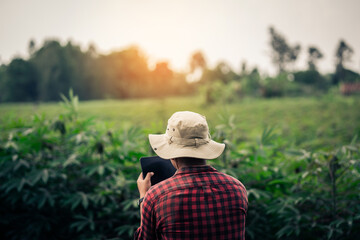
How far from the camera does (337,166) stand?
222cm

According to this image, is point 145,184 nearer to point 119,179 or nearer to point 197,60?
point 119,179

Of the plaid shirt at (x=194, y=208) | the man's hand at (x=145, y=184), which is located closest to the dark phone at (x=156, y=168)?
the man's hand at (x=145, y=184)

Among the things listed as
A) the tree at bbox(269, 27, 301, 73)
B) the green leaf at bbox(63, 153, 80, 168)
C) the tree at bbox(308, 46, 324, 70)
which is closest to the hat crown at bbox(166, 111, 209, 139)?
the green leaf at bbox(63, 153, 80, 168)

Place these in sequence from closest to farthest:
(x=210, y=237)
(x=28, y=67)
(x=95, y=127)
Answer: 1. (x=210, y=237)
2. (x=95, y=127)
3. (x=28, y=67)

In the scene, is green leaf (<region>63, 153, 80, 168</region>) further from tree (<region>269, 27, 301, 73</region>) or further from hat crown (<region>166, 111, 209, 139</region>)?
tree (<region>269, 27, 301, 73</region>)

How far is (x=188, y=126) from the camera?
1230mm

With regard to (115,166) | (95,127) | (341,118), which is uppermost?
(95,127)

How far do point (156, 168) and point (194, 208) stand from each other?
29cm

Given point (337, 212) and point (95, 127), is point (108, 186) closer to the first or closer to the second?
point (95, 127)

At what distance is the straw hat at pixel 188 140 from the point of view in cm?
123

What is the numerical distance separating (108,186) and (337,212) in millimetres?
1950

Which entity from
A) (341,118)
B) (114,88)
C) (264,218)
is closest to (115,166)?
(264,218)

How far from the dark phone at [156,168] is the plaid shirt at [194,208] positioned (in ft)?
0.49

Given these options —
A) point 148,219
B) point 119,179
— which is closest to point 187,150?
point 148,219
